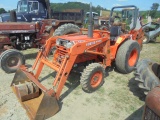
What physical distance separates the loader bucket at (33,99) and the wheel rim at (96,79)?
1.10 metres

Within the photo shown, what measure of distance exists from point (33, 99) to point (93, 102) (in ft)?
3.85

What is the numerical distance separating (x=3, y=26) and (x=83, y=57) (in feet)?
9.84

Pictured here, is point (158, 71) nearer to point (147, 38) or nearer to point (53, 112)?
point (53, 112)

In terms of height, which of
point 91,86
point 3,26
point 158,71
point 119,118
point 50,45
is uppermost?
point 3,26

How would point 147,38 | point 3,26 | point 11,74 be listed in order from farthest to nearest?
1. point 147,38
2. point 3,26
3. point 11,74

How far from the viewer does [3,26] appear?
5648mm

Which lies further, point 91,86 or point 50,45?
point 50,45

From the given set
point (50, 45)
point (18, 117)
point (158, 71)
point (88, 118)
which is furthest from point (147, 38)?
point (18, 117)

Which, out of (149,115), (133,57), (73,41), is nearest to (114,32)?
(133,57)

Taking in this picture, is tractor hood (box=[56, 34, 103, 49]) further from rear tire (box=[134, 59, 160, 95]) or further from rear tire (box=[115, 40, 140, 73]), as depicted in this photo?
rear tire (box=[134, 59, 160, 95])

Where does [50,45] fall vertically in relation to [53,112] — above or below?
above

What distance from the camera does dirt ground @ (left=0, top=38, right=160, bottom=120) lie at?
3.21 metres

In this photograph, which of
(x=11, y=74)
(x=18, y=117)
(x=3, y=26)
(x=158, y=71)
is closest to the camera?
(x=18, y=117)

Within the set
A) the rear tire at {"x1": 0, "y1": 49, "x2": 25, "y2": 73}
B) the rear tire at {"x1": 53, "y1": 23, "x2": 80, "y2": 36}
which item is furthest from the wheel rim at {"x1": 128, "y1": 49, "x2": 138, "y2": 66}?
the rear tire at {"x1": 0, "y1": 49, "x2": 25, "y2": 73}
